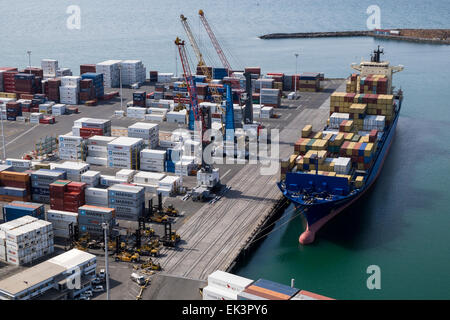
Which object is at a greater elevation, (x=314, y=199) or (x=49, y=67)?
(x=49, y=67)

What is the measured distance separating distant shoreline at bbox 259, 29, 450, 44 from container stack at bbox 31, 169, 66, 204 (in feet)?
403

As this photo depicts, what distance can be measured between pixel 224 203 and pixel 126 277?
1614 centimetres

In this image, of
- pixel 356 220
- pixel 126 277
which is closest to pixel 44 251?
pixel 126 277

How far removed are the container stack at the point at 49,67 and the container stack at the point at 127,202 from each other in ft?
210

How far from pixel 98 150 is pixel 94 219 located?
68.6 feet

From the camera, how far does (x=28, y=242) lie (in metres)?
42.6

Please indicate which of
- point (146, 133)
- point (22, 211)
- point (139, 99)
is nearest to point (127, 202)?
point (22, 211)

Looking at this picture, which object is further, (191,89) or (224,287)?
(191,89)

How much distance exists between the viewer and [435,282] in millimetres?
43000

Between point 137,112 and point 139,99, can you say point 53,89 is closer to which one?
point 139,99

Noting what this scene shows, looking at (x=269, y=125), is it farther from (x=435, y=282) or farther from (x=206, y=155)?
(x=435, y=282)

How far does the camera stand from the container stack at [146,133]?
69.4 metres

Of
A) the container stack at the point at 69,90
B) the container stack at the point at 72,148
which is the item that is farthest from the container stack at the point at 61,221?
the container stack at the point at 69,90

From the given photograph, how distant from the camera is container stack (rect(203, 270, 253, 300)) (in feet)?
117
